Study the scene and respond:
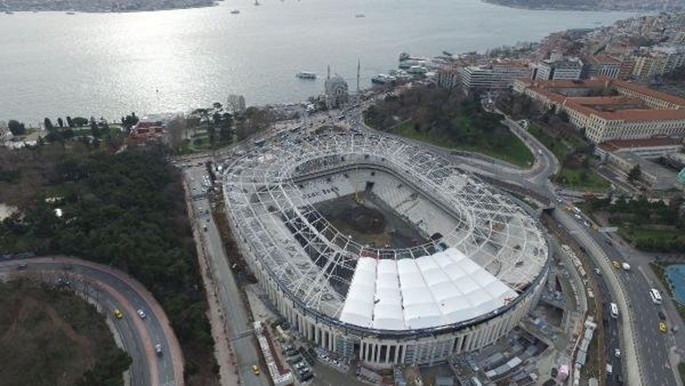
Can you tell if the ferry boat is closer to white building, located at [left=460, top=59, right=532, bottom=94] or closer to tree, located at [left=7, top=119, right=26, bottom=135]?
white building, located at [left=460, top=59, right=532, bottom=94]

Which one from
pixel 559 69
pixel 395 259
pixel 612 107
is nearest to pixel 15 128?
pixel 395 259

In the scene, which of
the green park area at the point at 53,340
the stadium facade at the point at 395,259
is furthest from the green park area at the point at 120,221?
the stadium facade at the point at 395,259

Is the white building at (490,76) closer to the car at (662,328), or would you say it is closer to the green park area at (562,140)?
the green park area at (562,140)

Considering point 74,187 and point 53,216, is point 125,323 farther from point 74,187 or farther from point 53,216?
point 74,187

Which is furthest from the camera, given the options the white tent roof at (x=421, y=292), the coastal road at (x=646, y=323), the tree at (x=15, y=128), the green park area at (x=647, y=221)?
the tree at (x=15, y=128)

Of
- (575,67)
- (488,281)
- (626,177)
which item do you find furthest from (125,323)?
(575,67)

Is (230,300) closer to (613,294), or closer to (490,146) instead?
(613,294)
